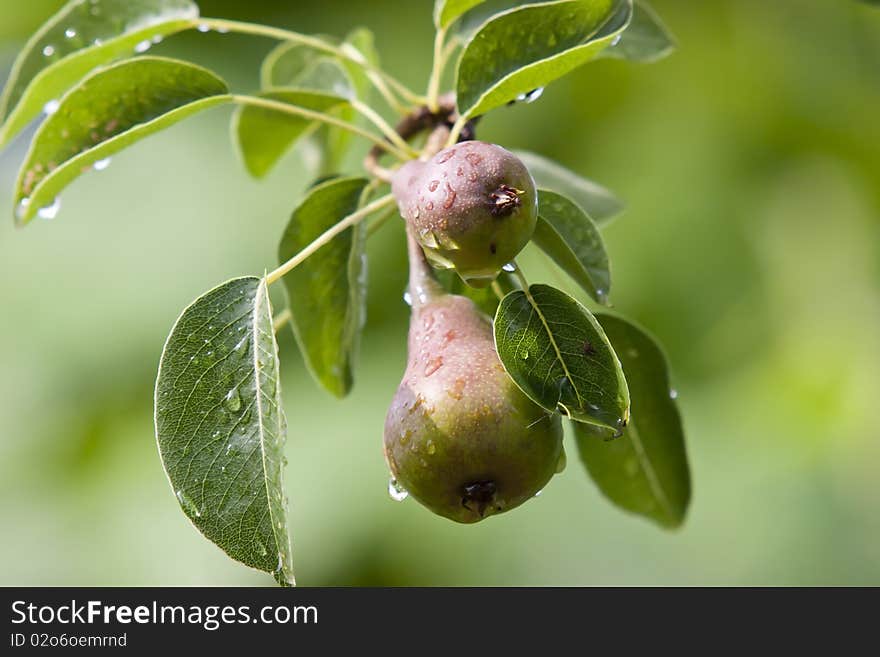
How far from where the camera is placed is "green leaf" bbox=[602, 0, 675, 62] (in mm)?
966

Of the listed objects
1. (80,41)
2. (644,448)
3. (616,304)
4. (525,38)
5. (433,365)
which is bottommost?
(644,448)

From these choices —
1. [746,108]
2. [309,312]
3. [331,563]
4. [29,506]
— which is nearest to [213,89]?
[309,312]

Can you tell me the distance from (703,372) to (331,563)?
0.95 m

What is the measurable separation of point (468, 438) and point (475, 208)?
15 cm

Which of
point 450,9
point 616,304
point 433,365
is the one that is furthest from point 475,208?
point 616,304

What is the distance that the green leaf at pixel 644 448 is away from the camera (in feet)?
2.92

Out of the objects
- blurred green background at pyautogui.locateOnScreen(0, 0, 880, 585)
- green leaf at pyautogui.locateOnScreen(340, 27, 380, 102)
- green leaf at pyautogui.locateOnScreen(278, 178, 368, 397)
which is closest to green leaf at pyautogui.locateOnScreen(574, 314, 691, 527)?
green leaf at pyautogui.locateOnScreen(278, 178, 368, 397)

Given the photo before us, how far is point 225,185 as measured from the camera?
2.58 m

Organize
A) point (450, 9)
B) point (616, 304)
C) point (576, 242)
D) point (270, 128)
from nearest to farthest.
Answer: point (576, 242)
point (450, 9)
point (270, 128)
point (616, 304)

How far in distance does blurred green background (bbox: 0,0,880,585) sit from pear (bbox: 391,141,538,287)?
150 centimetres

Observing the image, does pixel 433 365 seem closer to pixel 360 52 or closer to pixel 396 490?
pixel 396 490

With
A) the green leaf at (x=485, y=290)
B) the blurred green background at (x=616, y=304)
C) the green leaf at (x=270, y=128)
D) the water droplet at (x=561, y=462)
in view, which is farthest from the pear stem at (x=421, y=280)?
the blurred green background at (x=616, y=304)

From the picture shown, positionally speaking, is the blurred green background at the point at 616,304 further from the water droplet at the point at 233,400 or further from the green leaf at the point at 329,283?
the water droplet at the point at 233,400

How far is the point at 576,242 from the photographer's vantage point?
2.50ft
